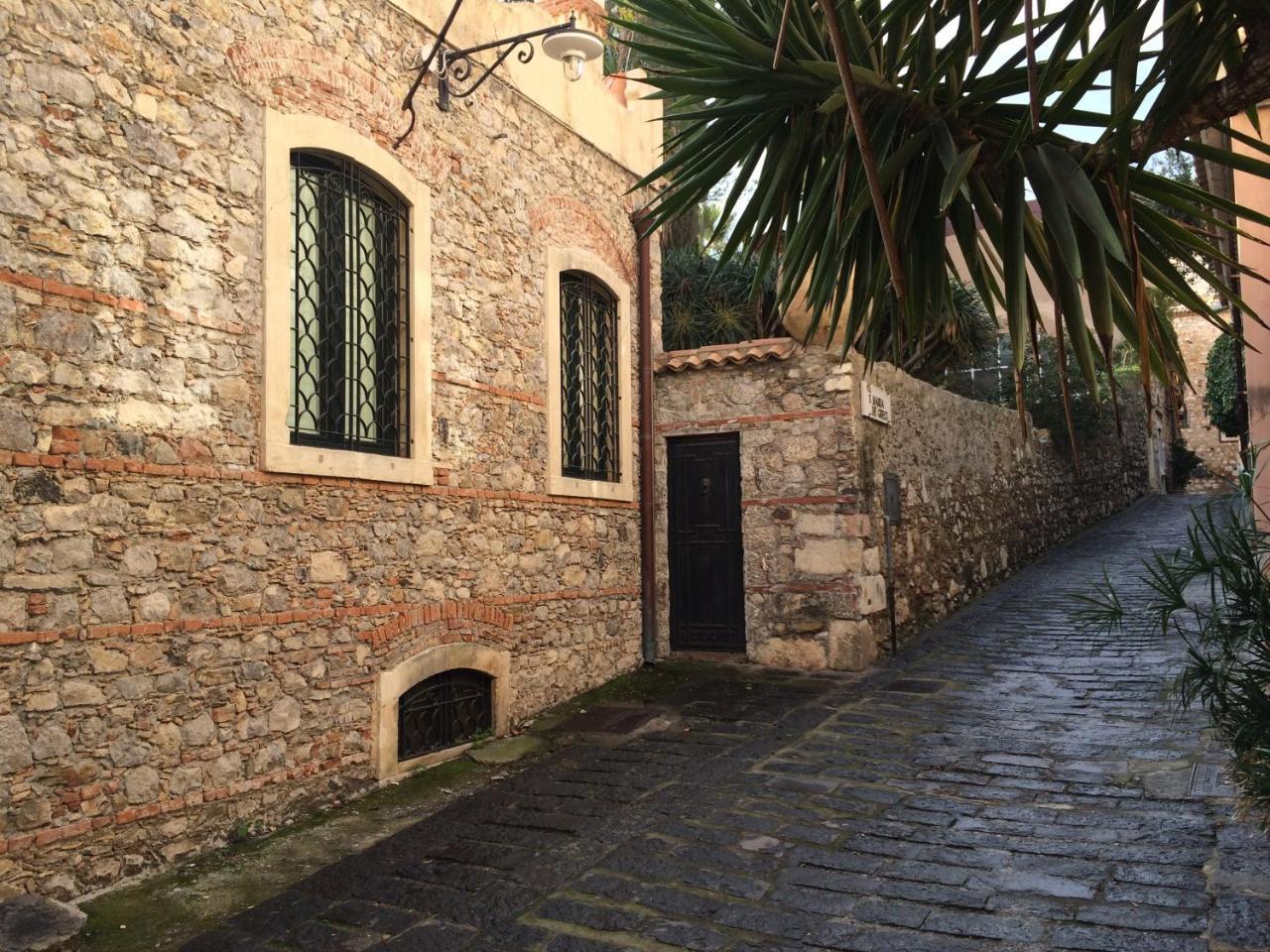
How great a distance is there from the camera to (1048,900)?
375 cm

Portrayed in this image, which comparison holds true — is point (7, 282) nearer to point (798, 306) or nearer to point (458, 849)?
point (458, 849)

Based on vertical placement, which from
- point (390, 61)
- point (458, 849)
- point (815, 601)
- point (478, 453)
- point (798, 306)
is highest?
point (390, 61)

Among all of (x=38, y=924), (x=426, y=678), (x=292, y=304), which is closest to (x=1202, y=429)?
(x=426, y=678)

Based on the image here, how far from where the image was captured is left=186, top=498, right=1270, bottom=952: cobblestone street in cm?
360

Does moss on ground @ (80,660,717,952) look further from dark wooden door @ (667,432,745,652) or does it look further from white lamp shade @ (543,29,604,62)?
white lamp shade @ (543,29,604,62)

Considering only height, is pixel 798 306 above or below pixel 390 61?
below

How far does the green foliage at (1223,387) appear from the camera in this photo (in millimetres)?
11242

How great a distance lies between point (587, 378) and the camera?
8305mm

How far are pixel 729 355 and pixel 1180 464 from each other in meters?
20.2

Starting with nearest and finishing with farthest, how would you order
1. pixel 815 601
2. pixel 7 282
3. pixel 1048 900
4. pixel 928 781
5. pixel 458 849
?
pixel 1048 900
pixel 7 282
pixel 458 849
pixel 928 781
pixel 815 601

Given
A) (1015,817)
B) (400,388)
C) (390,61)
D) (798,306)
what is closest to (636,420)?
(798,306)

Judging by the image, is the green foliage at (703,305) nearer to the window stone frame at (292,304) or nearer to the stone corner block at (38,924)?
the window stone frame at (292,304)

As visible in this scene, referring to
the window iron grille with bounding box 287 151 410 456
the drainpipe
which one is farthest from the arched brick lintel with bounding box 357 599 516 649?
the drainpipe

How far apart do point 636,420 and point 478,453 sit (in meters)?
2.51
